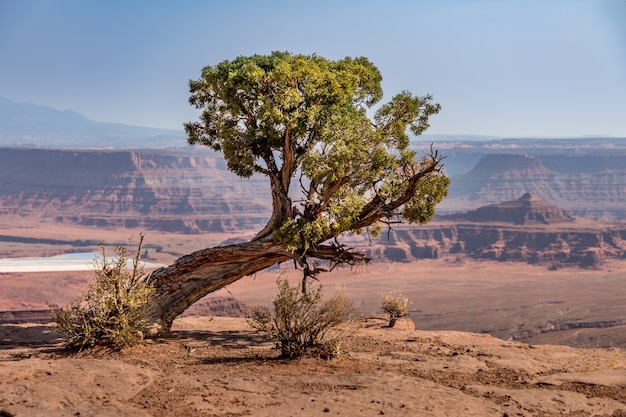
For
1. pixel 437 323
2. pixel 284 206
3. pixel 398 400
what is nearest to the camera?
pixel 398 400

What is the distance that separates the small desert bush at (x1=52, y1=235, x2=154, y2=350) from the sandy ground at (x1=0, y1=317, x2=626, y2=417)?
0.37m

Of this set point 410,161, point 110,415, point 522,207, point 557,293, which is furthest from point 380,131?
point 522,207

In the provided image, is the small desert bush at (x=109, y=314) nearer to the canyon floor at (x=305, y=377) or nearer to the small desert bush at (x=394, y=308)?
the canyon floor at (x=305, y=377)

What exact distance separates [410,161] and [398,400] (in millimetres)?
Answer: 9011

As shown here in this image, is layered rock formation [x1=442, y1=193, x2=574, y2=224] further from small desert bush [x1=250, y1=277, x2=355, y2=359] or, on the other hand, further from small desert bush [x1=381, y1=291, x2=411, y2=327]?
small desert bush [x1=250, y1=277, x2=355, y2=359]

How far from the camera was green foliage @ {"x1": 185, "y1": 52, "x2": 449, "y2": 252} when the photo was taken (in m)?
17.2

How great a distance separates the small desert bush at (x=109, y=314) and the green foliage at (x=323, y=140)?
398cm

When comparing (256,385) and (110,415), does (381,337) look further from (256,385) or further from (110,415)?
(110,415)

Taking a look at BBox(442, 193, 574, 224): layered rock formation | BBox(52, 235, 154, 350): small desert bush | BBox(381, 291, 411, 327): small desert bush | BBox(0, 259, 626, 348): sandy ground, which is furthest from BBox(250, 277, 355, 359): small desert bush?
BBox(442, 193, 574, 224): layered rock formation

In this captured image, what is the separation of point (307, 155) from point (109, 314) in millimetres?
5599

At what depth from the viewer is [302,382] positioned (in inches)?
472

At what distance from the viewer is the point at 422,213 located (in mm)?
19922

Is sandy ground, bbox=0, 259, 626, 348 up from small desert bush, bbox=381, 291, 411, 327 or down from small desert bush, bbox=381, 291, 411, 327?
down

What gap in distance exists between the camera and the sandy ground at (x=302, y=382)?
411 inches
